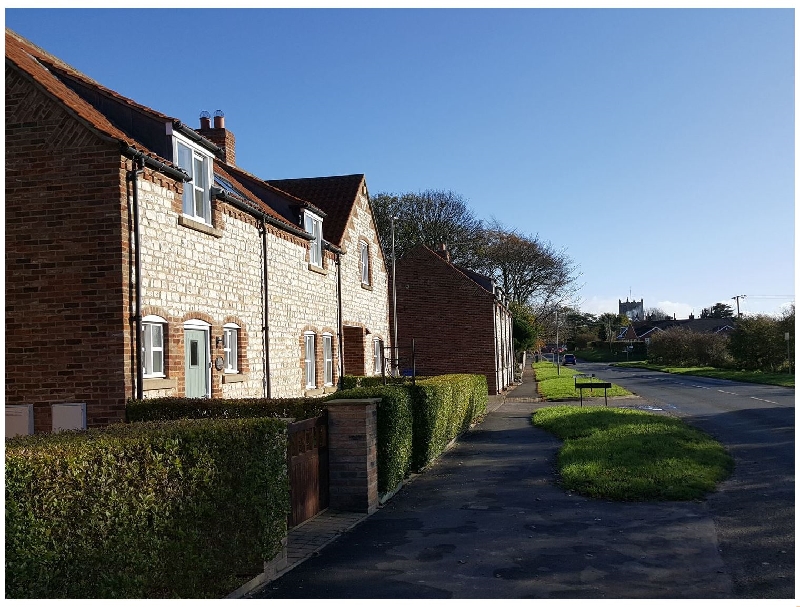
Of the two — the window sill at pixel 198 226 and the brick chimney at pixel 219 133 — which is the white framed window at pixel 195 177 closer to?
the window sill at pixel 198 226

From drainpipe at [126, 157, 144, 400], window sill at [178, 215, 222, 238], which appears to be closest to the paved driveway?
drainpipe at [126, 157, 144, 400]

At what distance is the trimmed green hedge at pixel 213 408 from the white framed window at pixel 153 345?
0.71 meters

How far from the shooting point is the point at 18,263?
11602mm

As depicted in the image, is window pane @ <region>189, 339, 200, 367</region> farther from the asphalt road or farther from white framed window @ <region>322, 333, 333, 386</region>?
the asphalt road

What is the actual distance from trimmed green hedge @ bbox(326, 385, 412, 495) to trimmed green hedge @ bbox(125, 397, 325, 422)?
1.63 feet

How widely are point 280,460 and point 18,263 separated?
6785 mm

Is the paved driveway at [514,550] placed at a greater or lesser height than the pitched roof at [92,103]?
Answer: lesser

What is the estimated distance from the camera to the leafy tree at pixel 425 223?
55.0 metres

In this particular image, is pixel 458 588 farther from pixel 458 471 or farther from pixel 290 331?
pixel 290 331

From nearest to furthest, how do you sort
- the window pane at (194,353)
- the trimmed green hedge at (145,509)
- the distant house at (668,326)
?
1. the trimmed green hedge at (145,509)
2. the window pane at (194,353)
3. the distant house at (668,326)

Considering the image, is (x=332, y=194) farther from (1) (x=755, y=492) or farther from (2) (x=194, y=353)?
(1) (x=755, y=492)

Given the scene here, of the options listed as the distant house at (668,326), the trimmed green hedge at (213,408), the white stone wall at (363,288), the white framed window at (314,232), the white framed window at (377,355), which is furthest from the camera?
the distant house at (668,326)

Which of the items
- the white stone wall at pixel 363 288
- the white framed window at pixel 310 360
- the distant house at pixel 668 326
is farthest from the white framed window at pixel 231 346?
the distant house at pixel 668 326

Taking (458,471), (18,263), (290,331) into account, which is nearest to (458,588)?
(458,471)
